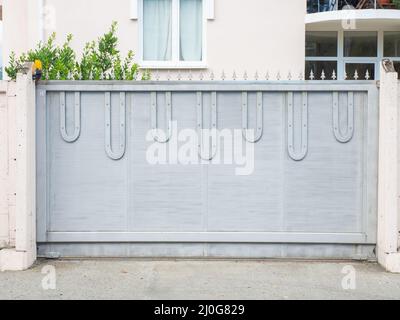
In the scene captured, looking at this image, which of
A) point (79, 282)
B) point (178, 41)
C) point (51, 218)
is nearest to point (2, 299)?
point (79, 282)

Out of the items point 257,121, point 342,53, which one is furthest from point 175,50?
point 257,121

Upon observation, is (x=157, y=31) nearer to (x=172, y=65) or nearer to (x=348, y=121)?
(x=172, y=65)

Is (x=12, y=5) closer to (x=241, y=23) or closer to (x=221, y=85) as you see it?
(x=241, y=23)

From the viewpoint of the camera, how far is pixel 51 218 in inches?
249

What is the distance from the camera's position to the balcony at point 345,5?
1273 centimetres

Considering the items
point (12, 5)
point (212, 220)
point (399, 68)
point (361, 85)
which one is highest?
point (12, 5)

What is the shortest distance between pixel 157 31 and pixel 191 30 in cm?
71

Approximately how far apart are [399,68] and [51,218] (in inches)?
405

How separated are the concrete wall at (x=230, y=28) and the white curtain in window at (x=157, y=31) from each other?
0.35 meters

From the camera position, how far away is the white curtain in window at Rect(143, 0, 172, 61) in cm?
1155

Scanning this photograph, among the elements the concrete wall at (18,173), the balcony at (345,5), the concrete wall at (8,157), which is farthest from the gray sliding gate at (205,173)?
the balcony at (345,5)

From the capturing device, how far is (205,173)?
6316 mm

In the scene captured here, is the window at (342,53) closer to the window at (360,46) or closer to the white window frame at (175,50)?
the window at (360,46)

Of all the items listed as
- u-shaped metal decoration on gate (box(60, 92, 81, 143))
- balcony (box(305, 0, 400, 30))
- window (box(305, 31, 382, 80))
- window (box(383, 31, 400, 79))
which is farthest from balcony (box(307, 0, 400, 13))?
u-shaped metal decoration on gate (box(60, 92, 81, 143))
